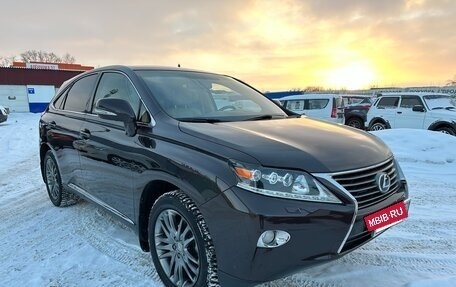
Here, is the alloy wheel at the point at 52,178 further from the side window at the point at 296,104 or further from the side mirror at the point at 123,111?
the side window at the point at 296,104

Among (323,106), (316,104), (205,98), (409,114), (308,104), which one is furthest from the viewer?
→ (308,104)

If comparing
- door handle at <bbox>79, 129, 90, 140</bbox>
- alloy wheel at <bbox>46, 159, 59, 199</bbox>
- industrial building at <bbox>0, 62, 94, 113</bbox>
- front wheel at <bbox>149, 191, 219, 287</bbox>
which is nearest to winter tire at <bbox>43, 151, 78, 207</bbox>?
alloy wheel at <bbox>46, 159, 59, 199</bbox>

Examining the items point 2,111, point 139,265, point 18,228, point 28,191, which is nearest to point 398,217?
point 139,265

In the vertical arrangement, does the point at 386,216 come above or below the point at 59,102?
below

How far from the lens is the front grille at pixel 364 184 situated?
234cm

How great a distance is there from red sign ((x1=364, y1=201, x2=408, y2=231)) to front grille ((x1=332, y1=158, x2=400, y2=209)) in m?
0.08

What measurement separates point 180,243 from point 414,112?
11.8 metres

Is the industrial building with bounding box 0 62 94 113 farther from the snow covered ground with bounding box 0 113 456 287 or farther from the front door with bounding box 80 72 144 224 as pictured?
the front door with bounding box 80 72 144 224

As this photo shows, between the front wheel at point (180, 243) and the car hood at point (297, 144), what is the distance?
1.71 feet

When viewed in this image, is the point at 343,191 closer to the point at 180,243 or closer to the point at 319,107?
the point at 180,243

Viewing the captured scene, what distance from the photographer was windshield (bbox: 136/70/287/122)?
3.18 metres

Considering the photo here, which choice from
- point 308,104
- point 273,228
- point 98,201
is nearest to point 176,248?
point 273,228

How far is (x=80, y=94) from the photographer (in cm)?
442

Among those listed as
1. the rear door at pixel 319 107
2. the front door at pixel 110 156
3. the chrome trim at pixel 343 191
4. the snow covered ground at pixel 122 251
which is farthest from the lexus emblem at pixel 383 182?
the rear door at pixel 319 107
